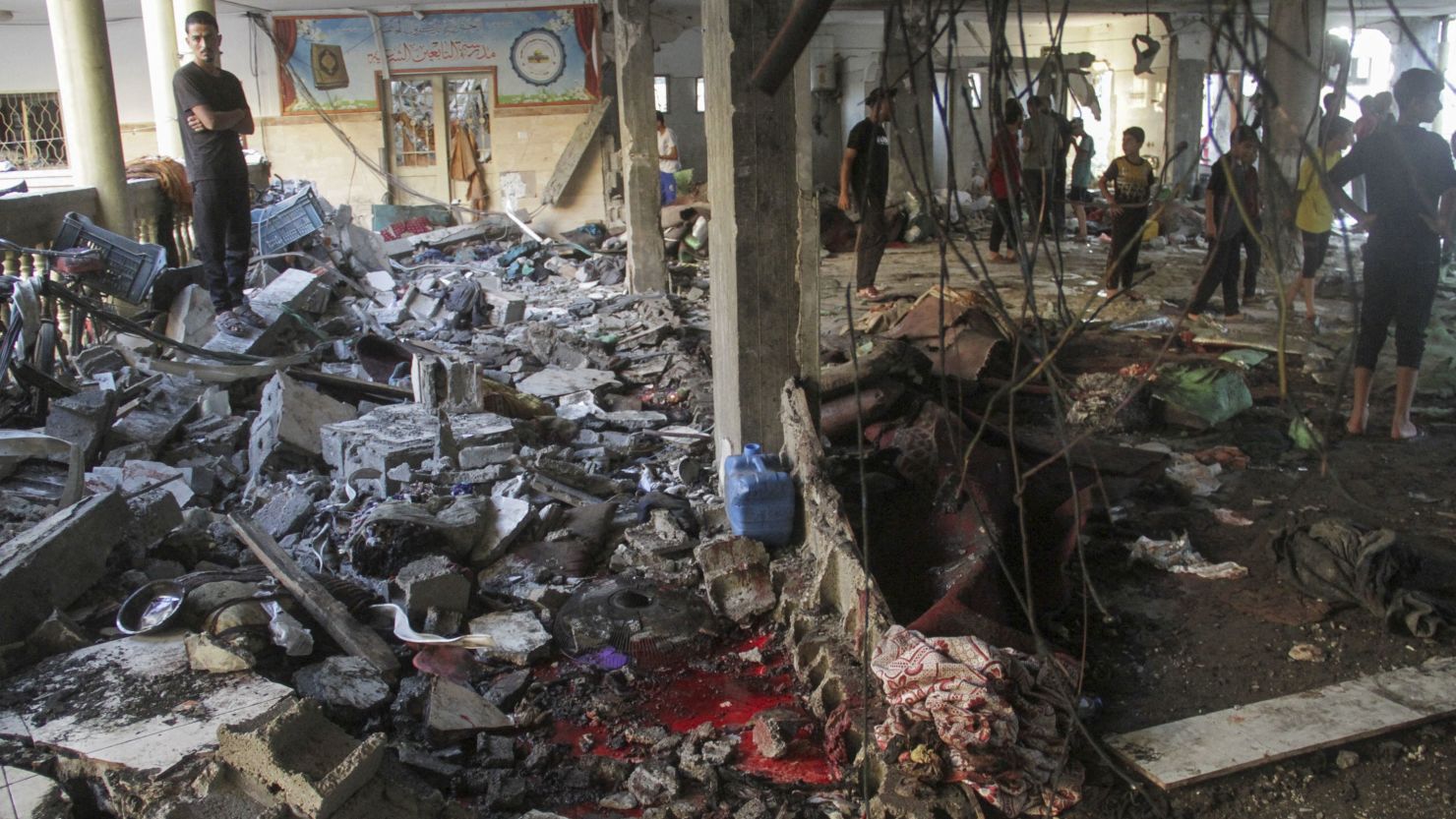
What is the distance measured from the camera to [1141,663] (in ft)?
13.3

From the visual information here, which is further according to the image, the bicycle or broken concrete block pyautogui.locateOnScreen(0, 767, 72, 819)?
the bicycle

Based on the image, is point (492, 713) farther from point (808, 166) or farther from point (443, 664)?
point (808, 166)

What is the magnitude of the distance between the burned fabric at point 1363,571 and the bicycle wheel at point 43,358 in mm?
6482

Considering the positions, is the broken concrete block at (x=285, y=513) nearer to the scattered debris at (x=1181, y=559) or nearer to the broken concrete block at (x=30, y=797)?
the broken concrete block at (x=30, y=797)

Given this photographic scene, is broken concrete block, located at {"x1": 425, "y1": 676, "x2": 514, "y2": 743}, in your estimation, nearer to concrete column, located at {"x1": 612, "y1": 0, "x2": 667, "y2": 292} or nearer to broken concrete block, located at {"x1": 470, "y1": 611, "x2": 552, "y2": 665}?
broken concrete block, located at {"x1": 470, "y1": 611, "x2": 552, "y2": 665}

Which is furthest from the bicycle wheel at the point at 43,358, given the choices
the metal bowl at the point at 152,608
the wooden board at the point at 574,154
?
the wooden board at the point at 574,154

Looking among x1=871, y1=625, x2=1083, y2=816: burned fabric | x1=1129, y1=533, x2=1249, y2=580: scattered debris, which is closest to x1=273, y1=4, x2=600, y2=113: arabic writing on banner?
x1=1129, y1=533, x2=1249, y2=580: scattered debris

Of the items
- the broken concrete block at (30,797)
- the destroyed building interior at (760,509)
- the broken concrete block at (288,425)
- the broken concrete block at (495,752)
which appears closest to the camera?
the broken concrete block at (30,797)

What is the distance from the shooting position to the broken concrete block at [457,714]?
358cm

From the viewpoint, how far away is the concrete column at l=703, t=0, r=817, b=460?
470 cm

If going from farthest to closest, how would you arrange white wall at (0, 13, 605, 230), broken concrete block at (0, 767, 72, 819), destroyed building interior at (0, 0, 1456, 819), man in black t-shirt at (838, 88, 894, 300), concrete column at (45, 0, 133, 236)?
1. white wall at (0, 13, 605, 230)
2. man in black t-shirt at (838, 88, 894, 300)
3. concrete column at (45, 0, 133, 236)
4. destroyed building interior at (0, 0, 1456, 819)
5. broken concrete block at (0, 767, 72, 819)

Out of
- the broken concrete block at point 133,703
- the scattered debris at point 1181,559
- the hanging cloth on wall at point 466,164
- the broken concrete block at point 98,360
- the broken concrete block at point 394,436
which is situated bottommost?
the scattered debris at point 1181,559

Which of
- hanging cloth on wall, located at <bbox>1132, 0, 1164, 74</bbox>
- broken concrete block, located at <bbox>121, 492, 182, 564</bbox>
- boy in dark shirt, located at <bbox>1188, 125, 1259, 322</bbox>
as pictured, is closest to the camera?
broken concrete block, located at <bbox>121, 492, 182, 564</bbox>

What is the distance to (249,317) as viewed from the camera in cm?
790
